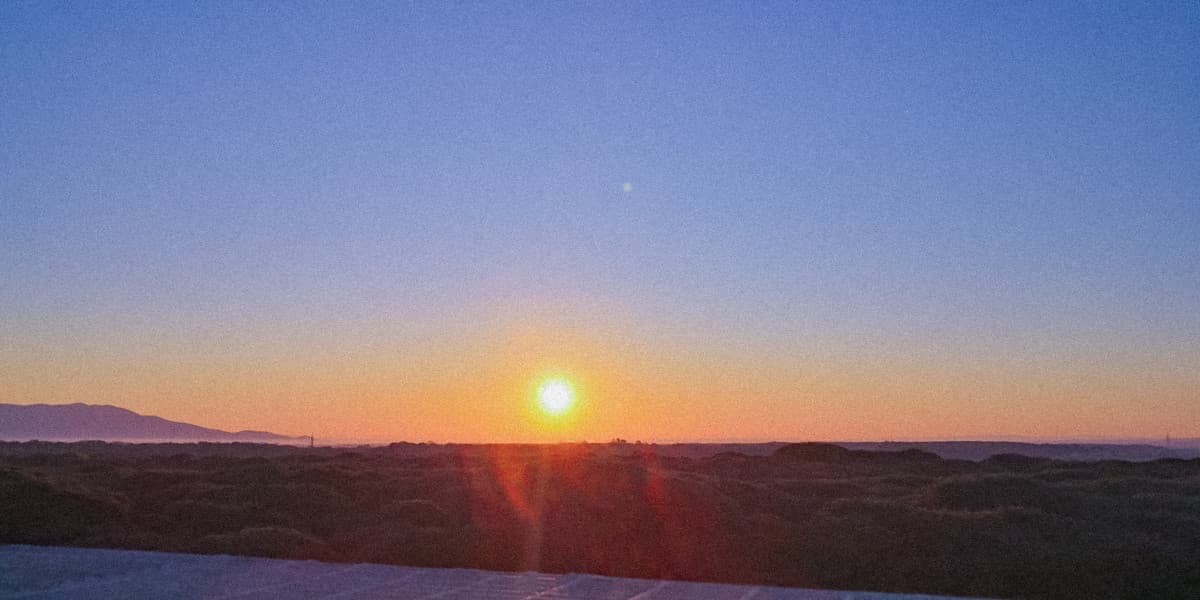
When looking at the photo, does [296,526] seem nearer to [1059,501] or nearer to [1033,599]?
[1033,599]

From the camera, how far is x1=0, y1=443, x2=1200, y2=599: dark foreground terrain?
13930mm

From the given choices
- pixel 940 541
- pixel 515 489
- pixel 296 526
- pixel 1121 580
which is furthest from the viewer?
pixel 515 489

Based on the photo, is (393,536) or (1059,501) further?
(1059,501)

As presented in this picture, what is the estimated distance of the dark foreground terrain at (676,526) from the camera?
13930mm

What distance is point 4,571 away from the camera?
10688 millimetres

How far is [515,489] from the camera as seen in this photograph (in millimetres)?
24906

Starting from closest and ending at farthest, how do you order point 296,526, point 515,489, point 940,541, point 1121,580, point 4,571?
1. point 4,571
2. point 1121,580
3. point 940,541
4. point 296,526
5. point 515,489

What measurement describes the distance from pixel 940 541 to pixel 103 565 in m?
11.7

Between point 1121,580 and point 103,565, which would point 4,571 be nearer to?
point 103,565

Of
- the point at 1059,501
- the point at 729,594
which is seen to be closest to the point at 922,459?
the point at 1059,501

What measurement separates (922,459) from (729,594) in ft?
144

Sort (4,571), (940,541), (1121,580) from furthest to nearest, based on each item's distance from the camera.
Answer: (940,541)
(1121,580)
(4,571)

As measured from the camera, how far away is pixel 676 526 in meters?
18.5

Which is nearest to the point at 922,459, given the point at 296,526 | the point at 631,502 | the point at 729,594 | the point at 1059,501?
the point at 1059,501
